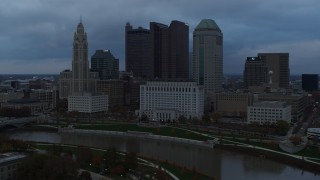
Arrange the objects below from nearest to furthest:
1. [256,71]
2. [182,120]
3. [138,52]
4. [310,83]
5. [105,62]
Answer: [182,120], [256,71], [138,52], [105,62], [310,83]

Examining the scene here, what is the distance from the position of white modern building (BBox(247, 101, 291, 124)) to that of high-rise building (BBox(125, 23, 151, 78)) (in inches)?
1258

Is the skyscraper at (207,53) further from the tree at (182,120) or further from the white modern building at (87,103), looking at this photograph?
the tree at (182,120)

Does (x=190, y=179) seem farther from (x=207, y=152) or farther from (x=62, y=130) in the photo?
(x=62, y=130)

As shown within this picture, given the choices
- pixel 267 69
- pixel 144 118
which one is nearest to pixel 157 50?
pixel 267 69

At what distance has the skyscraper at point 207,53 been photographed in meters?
55.8

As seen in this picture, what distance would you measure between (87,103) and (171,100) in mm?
8583

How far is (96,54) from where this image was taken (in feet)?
240

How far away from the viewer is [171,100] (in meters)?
42.0

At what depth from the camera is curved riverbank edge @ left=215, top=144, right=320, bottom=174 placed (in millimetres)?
21641

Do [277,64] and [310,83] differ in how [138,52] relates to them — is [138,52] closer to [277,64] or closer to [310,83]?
[277,64]

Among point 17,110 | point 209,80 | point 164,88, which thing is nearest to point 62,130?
point 17,110

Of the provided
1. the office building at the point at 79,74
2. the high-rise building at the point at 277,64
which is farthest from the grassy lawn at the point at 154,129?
the high-rise building at the point at 277,64

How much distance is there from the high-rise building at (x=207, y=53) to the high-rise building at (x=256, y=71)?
7.28 m

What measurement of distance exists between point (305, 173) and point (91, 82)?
3616cm
